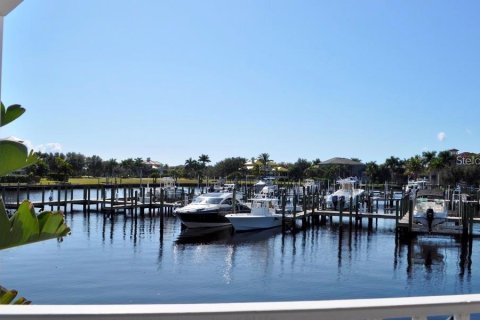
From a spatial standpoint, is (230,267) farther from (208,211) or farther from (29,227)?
(29,227)

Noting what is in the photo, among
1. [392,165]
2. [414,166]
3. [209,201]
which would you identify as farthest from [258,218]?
[392,165]

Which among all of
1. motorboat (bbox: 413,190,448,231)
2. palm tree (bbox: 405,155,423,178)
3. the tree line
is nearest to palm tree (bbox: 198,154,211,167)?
the tree line

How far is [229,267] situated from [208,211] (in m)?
13.9

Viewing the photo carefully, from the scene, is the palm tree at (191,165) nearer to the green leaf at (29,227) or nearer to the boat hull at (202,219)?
the boat hull at (202,219)

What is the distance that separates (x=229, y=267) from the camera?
26.7 meters

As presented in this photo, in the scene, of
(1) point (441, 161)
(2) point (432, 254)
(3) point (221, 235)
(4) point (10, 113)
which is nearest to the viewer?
(4) point (10, 113)

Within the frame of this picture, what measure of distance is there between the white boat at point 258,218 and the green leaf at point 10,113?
119 feet

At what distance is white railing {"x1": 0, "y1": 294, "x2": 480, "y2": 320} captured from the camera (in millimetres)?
2043

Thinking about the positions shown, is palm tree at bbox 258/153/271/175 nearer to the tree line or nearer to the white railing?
the tree line

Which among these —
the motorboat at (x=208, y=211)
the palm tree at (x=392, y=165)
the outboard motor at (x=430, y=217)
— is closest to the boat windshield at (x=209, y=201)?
the motorboat at (x=208, y=211)

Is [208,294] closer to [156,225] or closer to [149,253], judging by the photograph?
[149,253]

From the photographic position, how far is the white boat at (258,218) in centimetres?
3956

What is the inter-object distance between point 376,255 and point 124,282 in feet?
52.4

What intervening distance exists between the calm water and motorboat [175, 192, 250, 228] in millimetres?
1121
